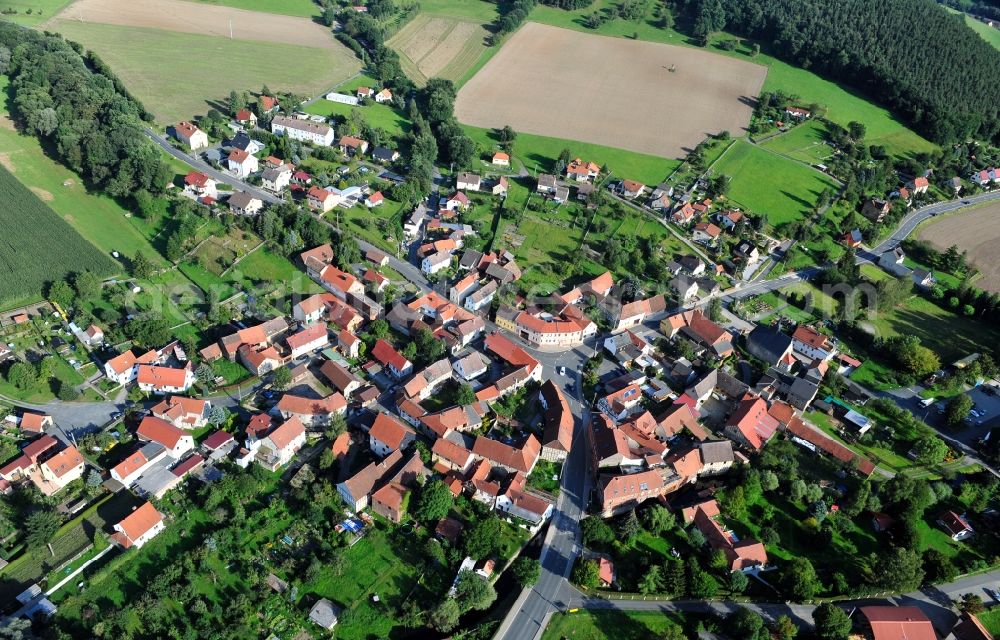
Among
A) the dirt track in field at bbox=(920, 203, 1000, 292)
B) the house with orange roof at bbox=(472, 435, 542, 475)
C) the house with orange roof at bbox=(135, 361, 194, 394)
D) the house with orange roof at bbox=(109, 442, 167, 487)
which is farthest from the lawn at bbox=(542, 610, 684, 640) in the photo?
the dirt track in field at bbox=(920, 203, 1000, 292)

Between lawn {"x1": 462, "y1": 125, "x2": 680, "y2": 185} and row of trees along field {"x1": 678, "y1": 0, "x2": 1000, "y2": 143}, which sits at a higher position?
row of trees along field {"x1": 678, "y1": 0, "x2": 1000, "y2": 143}

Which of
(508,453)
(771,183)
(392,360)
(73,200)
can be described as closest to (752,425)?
(508,453)

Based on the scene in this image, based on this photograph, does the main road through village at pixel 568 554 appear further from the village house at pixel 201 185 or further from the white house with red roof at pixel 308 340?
the village house at pixel 201 185

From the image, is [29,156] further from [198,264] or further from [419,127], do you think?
[419,127]

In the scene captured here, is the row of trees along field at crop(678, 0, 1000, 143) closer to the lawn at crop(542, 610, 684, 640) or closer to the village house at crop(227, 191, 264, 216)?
the village house at crop(227, 191, 264, 216)

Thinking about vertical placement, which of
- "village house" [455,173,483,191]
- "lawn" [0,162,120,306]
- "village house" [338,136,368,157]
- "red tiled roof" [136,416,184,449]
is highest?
"village house" [338,136,368,157]

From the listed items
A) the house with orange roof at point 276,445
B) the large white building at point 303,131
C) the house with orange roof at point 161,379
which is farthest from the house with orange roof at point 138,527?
the large white building at point 303,131

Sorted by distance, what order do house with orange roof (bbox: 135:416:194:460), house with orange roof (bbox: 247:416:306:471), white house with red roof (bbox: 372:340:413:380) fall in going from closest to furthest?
house with orange roof (bbox: 135:416:194:460), house with orange roof (bbox: 247:416:306:471), white house with red roof (bbox: 372:340:413:380)
